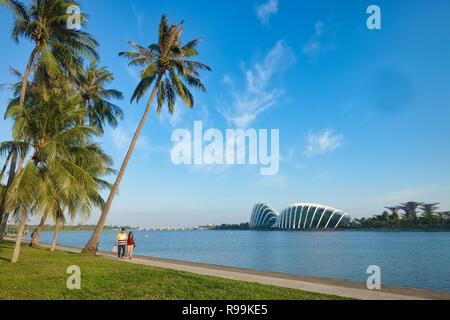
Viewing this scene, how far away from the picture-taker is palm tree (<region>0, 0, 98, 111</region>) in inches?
570

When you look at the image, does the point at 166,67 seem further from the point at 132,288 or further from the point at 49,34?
the point at 132,288

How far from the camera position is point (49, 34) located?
51.3ft

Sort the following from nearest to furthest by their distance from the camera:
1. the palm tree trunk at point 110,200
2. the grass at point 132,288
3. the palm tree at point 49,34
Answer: the grass at point 132,288 → the palm tree at point 49,34 → the palm tree trunk at point 110,200

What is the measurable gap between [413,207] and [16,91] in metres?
162

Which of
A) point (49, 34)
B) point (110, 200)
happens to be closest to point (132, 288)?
point (110, 200)

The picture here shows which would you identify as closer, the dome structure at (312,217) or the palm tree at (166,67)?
the palm tree at (166,67)

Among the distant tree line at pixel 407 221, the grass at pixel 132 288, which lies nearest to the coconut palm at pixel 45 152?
the grass at pixel 132 288

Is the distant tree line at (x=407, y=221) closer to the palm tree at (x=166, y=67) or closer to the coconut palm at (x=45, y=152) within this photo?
the palm tree at (x=166, y=67)

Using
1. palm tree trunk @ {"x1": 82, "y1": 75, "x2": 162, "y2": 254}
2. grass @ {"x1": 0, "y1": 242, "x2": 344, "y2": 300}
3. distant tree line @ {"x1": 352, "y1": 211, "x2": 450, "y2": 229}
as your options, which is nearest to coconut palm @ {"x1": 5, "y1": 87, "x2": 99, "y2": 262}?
palm tree trunk @ {"x1": 82, "y1": 75, "x2": 162, "y2": 254}

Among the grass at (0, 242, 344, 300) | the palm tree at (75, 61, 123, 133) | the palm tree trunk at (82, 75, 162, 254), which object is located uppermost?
the palm tree at (75, 61, 123, 133)

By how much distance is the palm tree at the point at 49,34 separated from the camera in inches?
570

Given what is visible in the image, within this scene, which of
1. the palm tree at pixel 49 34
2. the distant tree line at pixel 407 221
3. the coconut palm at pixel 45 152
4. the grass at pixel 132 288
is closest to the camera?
the grass at pixel 132 288

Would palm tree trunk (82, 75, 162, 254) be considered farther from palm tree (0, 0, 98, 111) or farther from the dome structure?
the dome structure
